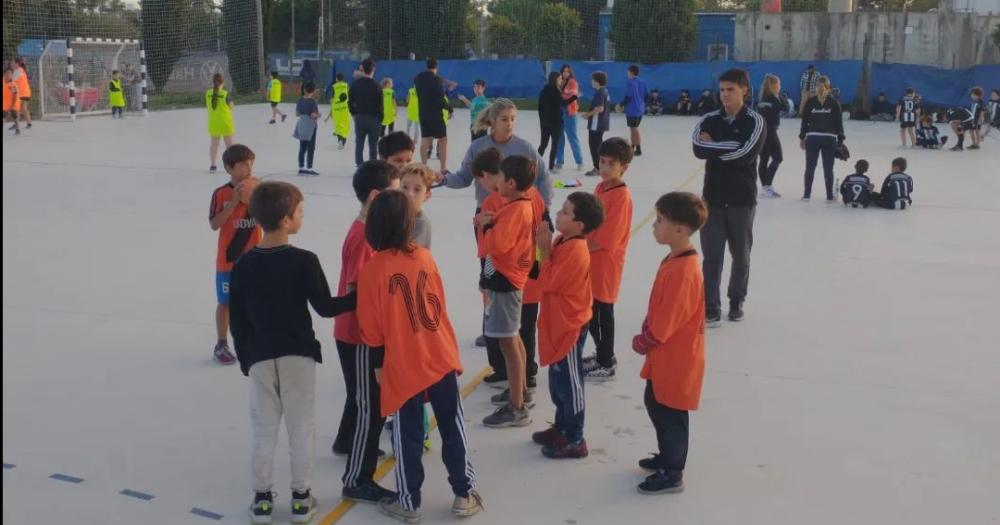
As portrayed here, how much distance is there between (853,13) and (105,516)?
114 feet

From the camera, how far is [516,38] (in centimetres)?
4338

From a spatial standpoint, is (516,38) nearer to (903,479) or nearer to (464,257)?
(464,257)

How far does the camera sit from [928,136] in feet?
64.7

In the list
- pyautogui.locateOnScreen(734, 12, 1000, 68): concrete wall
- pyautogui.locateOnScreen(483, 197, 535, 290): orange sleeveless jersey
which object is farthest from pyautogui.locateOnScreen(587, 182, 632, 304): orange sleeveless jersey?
pyautogui.locateOnScreen(734, 12, 1000, 68): concrete wall

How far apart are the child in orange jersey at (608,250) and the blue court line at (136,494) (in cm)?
257

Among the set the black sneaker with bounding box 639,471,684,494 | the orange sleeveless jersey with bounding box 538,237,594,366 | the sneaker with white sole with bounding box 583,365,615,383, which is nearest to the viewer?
the black sneaker with bounding box 639,471,684,494

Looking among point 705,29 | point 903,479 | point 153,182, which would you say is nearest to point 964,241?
point 903,479

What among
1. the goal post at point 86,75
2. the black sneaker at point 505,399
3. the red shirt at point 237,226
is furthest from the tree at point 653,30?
the black sneaker at point 505,399

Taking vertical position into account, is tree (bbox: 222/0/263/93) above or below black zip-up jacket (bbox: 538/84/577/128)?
above

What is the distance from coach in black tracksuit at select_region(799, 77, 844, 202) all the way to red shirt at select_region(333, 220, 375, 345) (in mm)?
9348

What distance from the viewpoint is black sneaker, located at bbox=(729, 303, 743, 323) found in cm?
716

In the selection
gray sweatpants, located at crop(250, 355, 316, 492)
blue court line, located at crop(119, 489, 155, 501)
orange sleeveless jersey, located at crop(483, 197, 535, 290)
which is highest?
orange sleeveless jersey, located at crop(483, 197, 535, 290)

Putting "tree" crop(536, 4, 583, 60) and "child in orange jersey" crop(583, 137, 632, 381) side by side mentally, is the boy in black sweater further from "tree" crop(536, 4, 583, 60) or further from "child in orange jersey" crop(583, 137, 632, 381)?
"tree" crop(536, 4, 583, 60)

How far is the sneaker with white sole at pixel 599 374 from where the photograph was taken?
579 cm
